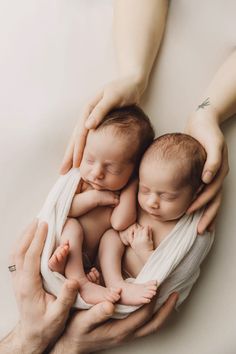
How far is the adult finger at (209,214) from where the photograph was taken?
48.9 inches

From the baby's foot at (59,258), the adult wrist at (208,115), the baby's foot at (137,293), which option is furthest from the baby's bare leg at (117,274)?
the adult wrist at (208,115)

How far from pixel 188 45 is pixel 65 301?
77 centimetres

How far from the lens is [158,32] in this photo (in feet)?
4.91

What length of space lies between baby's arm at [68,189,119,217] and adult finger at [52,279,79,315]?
16 centimetres

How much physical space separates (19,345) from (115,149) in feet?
1.65

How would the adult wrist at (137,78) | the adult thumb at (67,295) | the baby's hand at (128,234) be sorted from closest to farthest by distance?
the adult thumb at (67,295)
the baby's hand at (128,234)
the adult wrist at (137,78)

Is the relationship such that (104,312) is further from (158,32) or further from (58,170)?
(158,32)

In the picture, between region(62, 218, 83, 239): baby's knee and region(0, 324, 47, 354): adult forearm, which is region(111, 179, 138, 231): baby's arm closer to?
region(62, 218, 83, 239): baby's knee

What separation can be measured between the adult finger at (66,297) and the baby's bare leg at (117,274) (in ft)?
0.30

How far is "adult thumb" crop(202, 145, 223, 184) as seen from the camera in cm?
120

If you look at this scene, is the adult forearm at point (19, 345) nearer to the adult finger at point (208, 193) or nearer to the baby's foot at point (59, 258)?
the baby's foot at point (59, 258)

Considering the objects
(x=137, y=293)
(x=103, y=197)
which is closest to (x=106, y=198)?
(x=103, y=197)

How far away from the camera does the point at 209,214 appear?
1257 millimetres

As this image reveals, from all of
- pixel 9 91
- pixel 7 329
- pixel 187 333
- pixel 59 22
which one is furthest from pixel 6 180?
pixel 187 333
